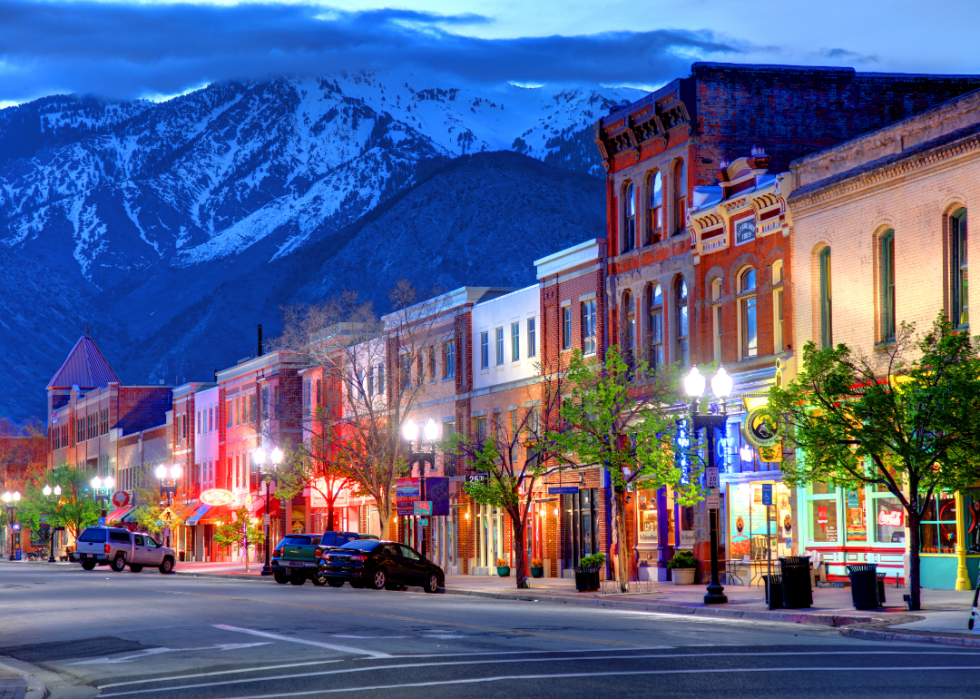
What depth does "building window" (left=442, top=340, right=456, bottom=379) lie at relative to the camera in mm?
61000

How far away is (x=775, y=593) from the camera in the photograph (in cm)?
2841

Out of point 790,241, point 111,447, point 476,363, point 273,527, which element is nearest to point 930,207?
point 790,241

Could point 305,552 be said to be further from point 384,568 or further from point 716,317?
point 716,317

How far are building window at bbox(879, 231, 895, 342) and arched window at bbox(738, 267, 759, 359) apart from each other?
6220 millimetres

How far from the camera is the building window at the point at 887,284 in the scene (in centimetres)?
3481

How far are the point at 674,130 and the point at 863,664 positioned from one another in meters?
30.0

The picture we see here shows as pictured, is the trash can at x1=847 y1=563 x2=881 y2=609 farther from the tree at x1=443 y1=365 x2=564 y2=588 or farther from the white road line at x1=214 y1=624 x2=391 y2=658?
the tree at x1=443 y1=365 x2=564 y2=588

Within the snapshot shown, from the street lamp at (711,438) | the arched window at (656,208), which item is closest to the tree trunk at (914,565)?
the street lamp at (711,438)

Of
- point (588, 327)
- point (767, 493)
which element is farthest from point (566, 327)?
point (767, 493)

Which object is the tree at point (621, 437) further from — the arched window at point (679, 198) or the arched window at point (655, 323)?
the arched window at point (679, 198)

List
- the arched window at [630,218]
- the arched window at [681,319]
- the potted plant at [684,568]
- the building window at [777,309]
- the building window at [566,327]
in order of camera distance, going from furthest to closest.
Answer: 1. the building window at [566,327]
2. the arched window at [630,218]
3. the arched window at [681,319]
4. the potted plant at [684,568]
5. the building window at [777,309]

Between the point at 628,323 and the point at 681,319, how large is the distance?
3019mm

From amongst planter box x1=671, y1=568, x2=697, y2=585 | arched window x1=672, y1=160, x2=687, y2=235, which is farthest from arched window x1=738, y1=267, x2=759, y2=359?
planter box x1=671, y1=568, x2=697, y2=585

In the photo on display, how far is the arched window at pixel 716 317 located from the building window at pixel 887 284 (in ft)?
25.9
